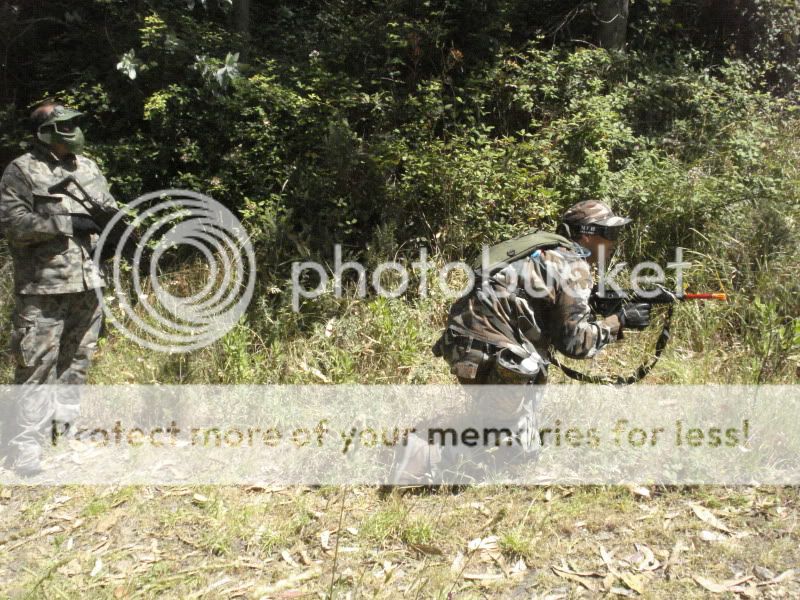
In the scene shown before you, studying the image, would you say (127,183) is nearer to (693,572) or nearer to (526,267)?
(526,267)

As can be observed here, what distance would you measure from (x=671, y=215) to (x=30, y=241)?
5196mm

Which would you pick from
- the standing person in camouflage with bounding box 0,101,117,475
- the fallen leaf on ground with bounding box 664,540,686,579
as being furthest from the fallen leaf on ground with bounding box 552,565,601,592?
the standing person in camouflage with bounding box 0,101,117,475

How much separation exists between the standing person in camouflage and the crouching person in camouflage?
248 cm

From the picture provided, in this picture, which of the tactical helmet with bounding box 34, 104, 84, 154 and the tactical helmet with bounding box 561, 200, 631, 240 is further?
the tactical helmet with bounding box 34, 104, 84, 154

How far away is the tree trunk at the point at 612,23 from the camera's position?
773cm

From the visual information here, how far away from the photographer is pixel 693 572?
3510 millimetres

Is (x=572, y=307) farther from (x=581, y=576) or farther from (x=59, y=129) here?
(x=59, y=129)

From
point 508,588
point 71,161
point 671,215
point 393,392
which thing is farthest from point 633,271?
point 71,161

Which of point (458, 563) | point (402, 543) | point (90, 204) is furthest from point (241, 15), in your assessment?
point (458, 563)

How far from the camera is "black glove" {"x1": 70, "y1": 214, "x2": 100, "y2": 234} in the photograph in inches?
189

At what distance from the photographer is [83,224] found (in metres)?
4.83

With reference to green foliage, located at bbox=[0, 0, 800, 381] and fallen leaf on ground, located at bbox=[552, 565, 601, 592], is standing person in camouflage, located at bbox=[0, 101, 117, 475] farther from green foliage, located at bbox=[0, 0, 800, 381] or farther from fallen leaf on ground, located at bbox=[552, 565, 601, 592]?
fallen leaf on ground, located at bbox=[552, 565, 601, 592]

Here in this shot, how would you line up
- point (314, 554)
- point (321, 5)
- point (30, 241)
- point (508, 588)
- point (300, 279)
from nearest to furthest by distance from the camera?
point (508, 588) < point (314, 554) < point (30, 241) < point (300, 279) < point (321, 5)

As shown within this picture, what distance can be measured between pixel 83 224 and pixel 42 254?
343 mm
